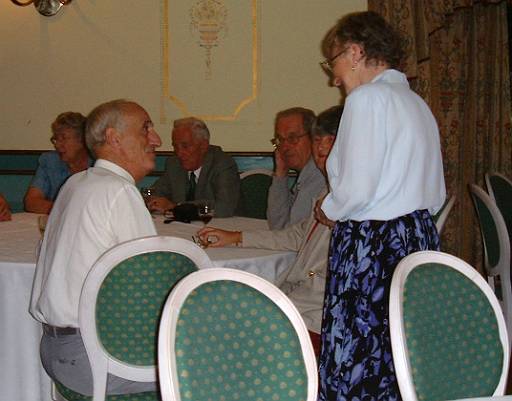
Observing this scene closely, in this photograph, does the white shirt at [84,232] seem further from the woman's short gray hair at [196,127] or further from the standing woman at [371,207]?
the woman's short gray hair at [196,127]

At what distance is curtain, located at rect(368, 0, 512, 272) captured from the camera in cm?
521

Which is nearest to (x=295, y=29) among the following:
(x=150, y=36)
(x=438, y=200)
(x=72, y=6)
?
(x=150, y=36)

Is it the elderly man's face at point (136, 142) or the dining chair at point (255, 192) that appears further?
the dining chair at point (255, 192)

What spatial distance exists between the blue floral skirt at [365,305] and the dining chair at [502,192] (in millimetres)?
1520

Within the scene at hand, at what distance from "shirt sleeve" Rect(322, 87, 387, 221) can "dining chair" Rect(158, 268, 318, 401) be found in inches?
31.4

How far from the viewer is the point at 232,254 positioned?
110 inches

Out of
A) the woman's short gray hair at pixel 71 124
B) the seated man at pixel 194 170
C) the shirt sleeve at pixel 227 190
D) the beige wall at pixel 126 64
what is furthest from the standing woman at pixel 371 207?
the beige wall at pixel 126 64

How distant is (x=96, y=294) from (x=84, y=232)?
0.20 metres

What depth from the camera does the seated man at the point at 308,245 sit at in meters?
2.61

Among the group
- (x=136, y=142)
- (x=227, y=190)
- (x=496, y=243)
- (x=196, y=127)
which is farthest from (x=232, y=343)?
(x=196, y=127)

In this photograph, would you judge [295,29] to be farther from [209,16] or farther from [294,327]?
[294,327]

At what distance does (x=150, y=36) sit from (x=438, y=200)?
3.38 m

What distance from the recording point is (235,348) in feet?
4.74

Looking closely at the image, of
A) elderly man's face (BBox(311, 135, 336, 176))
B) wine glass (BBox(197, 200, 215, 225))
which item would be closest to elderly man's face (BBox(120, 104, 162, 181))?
elderly man's face (BBox(311, 135, 336, 176))
